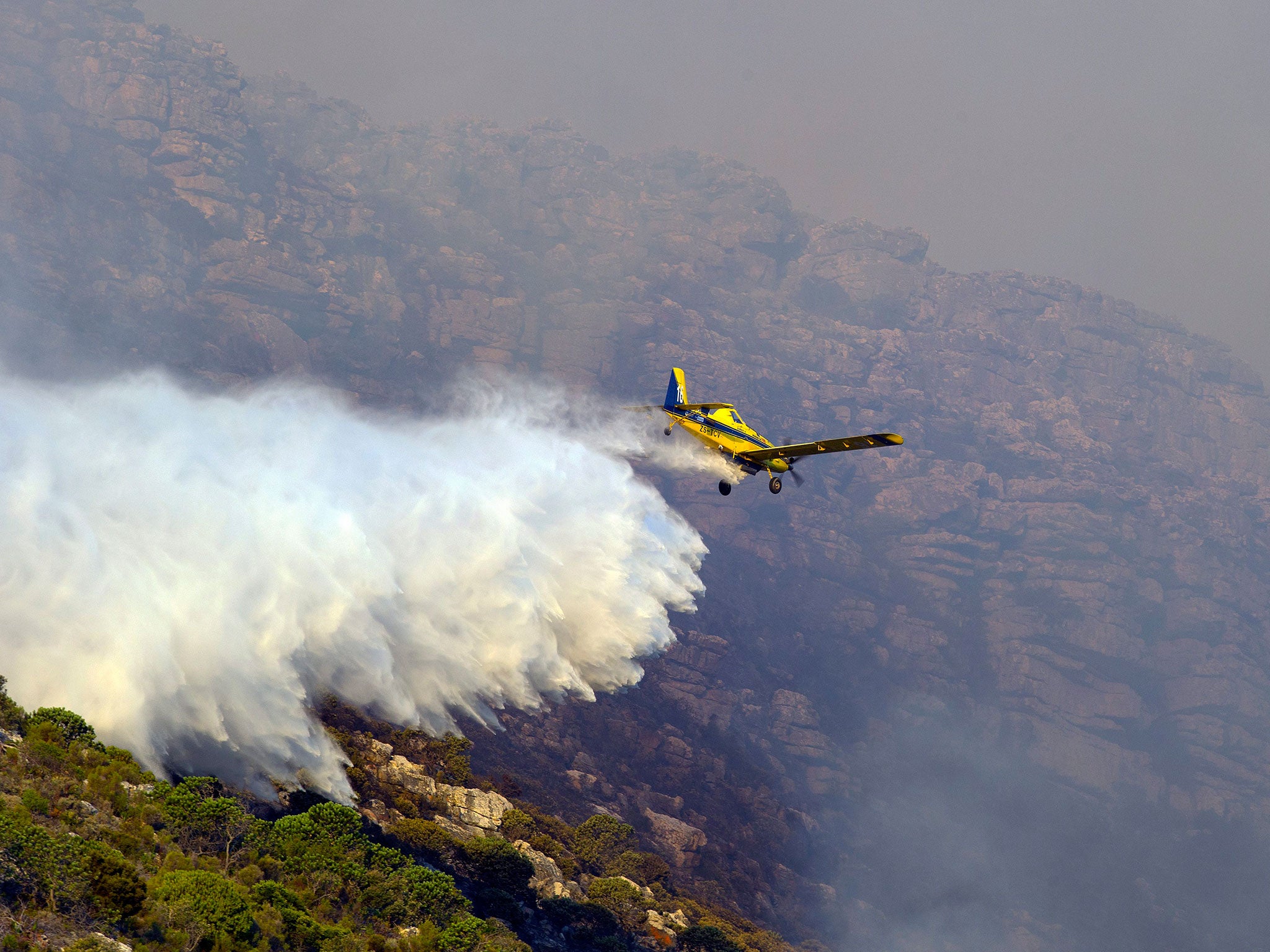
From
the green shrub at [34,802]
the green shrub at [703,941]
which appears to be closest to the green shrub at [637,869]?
the green shrub at [703,941]

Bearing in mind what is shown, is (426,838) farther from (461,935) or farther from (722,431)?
(722,431)

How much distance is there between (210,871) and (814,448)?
3814 cm

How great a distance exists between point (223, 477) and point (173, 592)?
847 cm

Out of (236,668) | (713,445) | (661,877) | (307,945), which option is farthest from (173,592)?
(661,877)

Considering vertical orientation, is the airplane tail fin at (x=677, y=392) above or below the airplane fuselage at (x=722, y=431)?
above

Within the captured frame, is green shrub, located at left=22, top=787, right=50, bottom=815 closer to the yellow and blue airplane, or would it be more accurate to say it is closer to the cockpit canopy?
the yellow and blue airplane

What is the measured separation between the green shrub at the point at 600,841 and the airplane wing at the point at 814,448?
253ft

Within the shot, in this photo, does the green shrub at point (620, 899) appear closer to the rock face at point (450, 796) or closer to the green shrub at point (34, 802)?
the rock face at point (450, 796)

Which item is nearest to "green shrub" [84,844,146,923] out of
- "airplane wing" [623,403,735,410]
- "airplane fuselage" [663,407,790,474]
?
"airplane wing" [623,403,735,410]

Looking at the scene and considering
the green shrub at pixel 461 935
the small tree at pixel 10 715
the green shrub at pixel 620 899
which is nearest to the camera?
the small tree at pixel 10 715

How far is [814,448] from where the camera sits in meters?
63.2

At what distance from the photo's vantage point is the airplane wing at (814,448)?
6019 centimetres

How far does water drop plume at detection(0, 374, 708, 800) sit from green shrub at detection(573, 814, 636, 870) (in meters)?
50.7

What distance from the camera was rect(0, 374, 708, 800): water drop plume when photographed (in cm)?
6512
